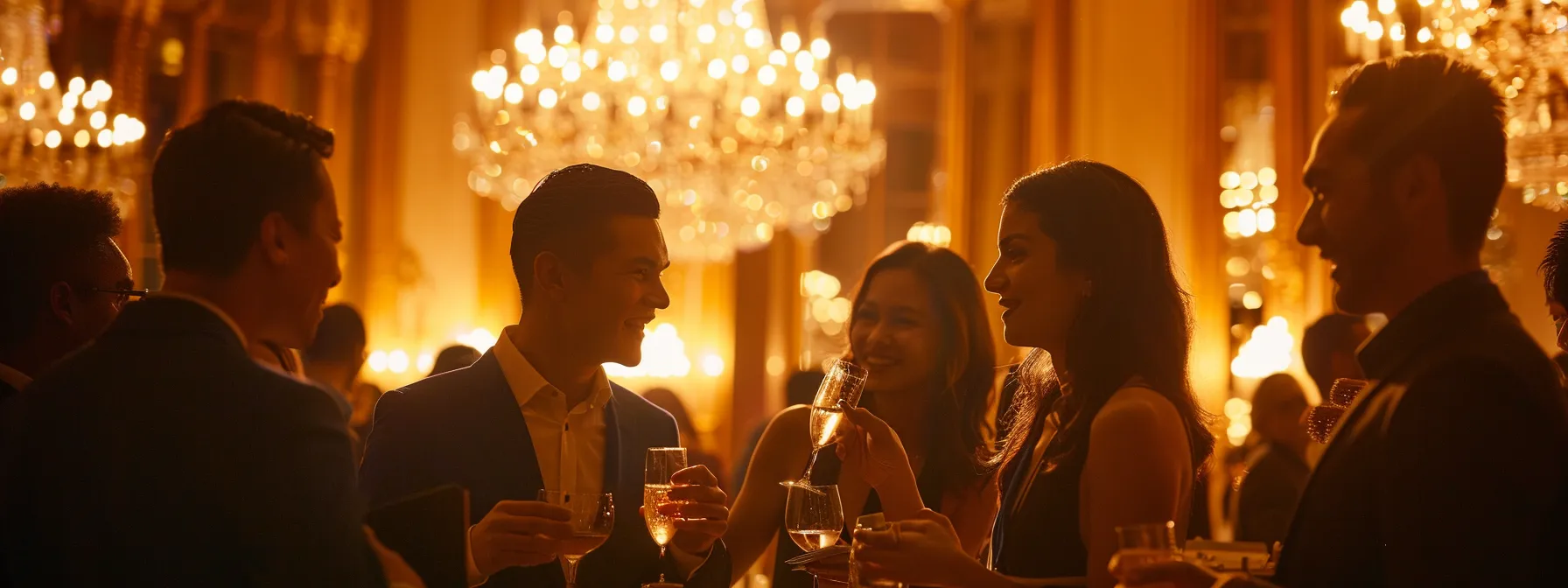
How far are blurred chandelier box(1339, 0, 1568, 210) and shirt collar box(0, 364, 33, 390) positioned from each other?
160 inches

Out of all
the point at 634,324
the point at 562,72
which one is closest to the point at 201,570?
the point at 634,324

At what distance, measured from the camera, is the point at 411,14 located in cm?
1013

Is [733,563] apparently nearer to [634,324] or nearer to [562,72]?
[634,324]

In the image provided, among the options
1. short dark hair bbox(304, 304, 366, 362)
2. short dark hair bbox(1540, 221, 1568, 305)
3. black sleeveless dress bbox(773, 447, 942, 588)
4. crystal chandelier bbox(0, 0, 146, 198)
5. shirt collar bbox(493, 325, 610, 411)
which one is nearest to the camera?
shirt collar bbox(493, 325, 610, 411)

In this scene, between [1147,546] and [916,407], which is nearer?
[1147,546]

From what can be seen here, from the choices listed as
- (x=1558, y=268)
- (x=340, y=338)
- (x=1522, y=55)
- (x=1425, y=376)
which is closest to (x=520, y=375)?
(x=1425, y=376)

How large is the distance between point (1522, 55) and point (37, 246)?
453cm

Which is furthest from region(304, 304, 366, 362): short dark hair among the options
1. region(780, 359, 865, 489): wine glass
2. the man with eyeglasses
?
region(780, 359, 865, 489): wine glass

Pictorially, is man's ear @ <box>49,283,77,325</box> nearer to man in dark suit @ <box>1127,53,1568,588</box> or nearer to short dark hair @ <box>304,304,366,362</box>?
man in dark suit @ <box>1127,53,1568,588</box>

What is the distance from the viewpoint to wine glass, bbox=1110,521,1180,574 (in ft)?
5.77

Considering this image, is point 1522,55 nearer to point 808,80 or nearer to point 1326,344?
point 1326,344

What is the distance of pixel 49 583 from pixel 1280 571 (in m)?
1.54

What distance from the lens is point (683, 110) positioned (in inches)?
280

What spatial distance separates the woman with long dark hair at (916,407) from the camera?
10.00ft
